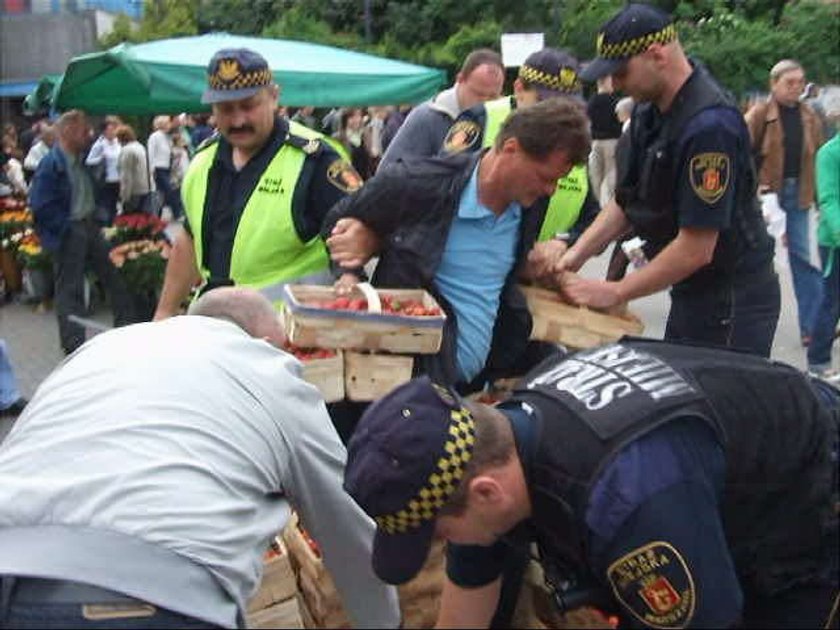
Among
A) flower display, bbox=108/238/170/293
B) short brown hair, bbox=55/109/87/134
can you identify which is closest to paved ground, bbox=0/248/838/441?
flower display, bbox=108/238/170/293

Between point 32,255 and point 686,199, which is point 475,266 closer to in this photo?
point 686,199

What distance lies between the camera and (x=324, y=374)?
317 cm

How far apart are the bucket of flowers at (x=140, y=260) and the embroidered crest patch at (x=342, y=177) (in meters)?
4.42

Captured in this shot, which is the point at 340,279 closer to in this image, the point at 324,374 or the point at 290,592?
the point at 324,374

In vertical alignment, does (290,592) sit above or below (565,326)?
below

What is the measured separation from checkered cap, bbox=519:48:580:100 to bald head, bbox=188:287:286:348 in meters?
1.85

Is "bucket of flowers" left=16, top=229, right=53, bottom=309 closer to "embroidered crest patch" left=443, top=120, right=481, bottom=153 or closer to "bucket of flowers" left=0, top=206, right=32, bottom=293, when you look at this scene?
"bucket of flowers" left=0, top=206, right=32, bottom=293

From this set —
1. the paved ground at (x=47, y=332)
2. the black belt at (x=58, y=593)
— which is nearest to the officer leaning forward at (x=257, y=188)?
the black belt at (x=58, y=593)

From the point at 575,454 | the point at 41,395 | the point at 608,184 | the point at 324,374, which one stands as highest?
the point at 575,454

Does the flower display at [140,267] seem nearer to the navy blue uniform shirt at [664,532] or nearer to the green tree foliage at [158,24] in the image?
the navy blue uniform shirt at [664,532]

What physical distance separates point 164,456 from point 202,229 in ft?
5.87

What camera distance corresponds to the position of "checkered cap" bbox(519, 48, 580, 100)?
Result: 419 cm

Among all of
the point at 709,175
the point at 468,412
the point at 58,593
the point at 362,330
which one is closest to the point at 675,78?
the point at 709,175

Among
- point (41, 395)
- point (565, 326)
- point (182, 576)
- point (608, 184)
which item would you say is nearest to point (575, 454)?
point (182, 576)
